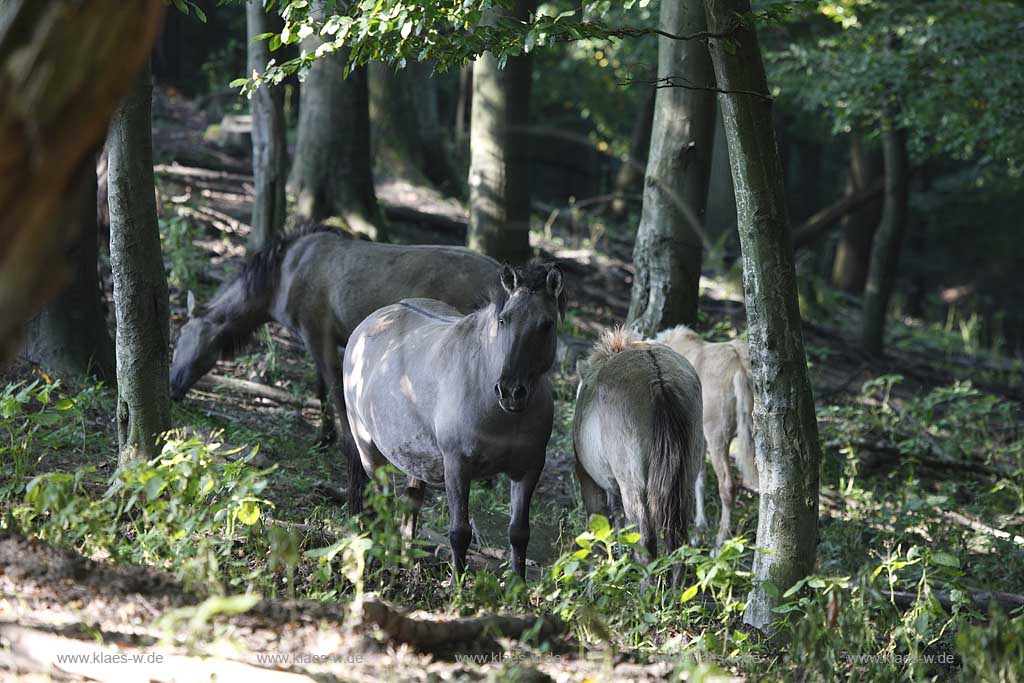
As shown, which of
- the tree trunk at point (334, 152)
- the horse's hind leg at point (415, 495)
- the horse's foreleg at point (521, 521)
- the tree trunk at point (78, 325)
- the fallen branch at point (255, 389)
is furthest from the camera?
the tree trunk at point (334, 152)

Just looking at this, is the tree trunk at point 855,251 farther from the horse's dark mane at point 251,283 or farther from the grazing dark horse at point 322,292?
the horse's dark mane at point 251,283

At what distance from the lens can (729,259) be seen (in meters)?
17.5

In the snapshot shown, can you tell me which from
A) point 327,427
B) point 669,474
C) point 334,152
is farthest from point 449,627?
point 334,152

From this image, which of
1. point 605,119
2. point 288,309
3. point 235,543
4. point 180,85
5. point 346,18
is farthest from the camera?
point 605,119

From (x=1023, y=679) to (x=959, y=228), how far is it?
25261 millimetres

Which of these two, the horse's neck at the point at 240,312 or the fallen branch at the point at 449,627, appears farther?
the horse's neck at the point at 240,312

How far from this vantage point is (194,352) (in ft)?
29.6

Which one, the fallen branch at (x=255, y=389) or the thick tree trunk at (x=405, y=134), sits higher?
the thick tree trunk at (x=405, y=134)

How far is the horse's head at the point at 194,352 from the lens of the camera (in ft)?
29.3

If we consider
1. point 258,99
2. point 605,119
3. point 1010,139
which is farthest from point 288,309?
point 605,119

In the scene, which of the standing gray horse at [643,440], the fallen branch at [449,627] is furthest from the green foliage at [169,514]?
the standing gray horse at [643,440]

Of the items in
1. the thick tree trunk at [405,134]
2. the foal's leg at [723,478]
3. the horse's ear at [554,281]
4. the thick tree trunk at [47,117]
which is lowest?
the foal's leg at [723,478]

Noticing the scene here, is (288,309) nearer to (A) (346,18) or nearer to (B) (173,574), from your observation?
(A) (346,18)

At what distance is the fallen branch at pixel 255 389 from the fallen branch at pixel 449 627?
16.7 feet
